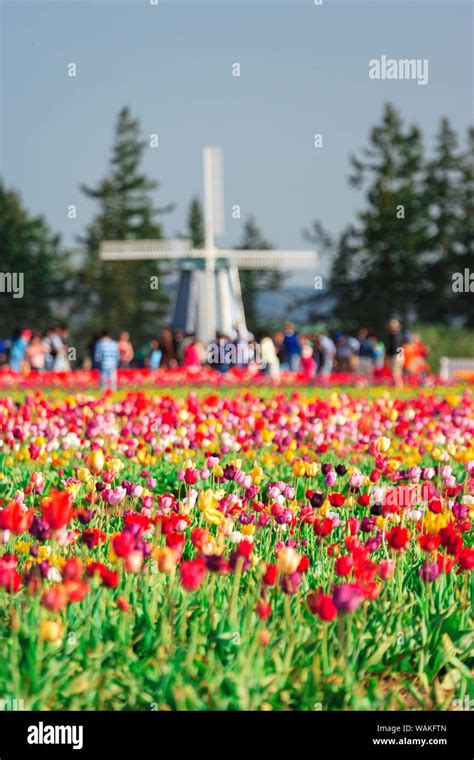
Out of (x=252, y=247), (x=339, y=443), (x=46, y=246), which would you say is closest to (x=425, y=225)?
(x=46, y=246)

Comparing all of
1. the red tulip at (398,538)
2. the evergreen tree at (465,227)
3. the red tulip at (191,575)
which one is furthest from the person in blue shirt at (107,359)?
the evergreen tree at (465,227)

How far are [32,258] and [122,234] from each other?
5.69 metres

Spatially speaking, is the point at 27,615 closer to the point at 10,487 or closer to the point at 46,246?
the point at 10,487

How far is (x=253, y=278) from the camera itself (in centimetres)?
8100

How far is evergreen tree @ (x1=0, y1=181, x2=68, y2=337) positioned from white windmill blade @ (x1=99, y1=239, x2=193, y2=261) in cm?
1012

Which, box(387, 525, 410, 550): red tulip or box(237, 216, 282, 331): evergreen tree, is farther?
box(237, 216, 282, 331): evergreen tree

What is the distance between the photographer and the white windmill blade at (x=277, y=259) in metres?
48.5

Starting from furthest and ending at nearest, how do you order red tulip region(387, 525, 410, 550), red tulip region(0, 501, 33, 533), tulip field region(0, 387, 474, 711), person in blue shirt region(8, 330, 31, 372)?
person in blue shirt region(8, 330, 31, 372), red tulip region(387, 525, 410, 550), red tulip region(0, 501, 33, 533), tulip field region(0, 387, 474, 711)

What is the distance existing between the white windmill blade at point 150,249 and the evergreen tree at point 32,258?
10.1 meters

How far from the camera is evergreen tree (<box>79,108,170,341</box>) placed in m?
64.3

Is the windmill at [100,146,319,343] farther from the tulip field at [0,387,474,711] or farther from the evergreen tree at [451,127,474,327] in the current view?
the tulip field at [0,387,474,711]

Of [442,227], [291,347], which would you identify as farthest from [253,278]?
[291,347]

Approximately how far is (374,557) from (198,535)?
1.32 m
